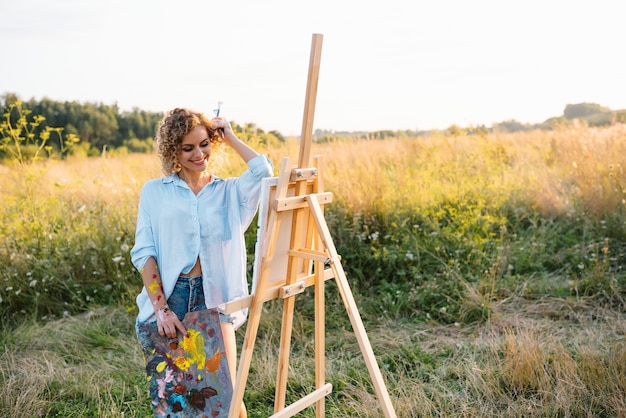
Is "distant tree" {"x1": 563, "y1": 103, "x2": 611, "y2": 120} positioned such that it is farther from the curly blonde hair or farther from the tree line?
the tree line

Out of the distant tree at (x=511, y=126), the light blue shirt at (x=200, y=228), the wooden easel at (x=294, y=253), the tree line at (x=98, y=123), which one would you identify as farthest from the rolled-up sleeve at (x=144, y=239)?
the tree line at (x=98, y=123)

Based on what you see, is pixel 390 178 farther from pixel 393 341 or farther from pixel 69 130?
pixel 69 130

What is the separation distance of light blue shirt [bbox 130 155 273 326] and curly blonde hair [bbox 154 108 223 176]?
0.07m

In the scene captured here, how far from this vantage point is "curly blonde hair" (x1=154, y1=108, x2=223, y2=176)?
2494 mm

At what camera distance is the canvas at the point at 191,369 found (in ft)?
8.55

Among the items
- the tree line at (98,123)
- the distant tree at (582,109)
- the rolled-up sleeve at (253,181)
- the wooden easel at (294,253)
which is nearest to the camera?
the wooden easel at (294,253)

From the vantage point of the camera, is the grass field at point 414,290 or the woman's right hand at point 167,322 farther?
the grass field at point 414,290

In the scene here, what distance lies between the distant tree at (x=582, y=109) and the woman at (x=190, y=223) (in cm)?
680

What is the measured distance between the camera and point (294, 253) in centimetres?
247

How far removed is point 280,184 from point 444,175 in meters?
4.24

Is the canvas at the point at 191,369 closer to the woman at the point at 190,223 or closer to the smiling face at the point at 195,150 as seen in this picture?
the woman at the point at 190,223

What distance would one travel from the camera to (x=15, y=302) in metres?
4.94

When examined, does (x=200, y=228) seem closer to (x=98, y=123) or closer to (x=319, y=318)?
(x=319, y=318)

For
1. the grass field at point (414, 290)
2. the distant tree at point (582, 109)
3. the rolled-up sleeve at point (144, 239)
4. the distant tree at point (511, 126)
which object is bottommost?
the grass field at point (414, 290)
